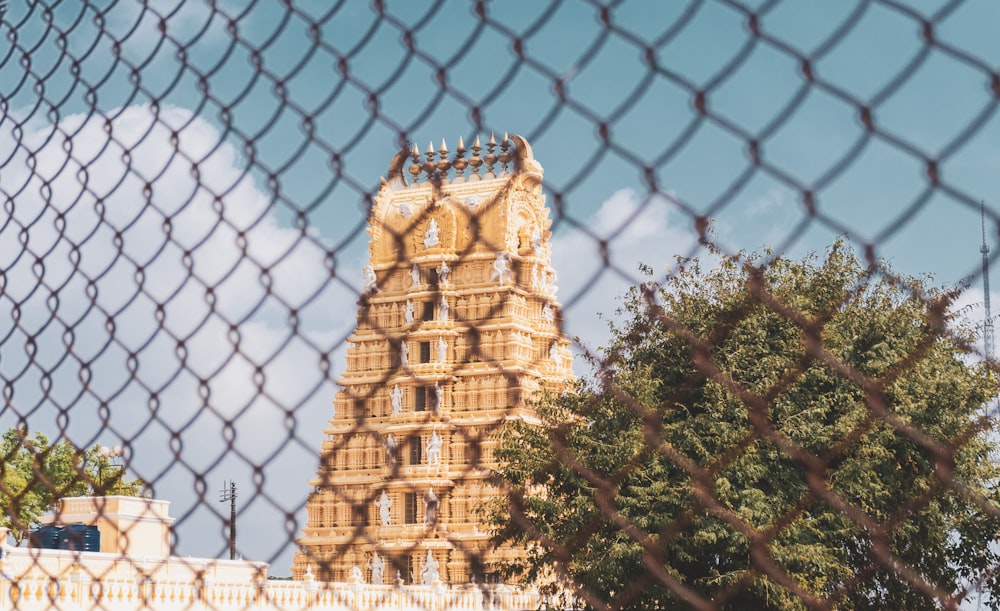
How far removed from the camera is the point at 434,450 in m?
28.1

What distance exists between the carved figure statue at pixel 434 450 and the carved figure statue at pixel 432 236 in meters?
4.59

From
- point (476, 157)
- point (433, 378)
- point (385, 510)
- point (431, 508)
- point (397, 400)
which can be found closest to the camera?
point (476, 157)

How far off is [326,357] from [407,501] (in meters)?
26.9

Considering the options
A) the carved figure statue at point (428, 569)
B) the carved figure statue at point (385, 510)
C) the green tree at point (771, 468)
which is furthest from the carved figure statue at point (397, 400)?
the green tree at point (771, 468)

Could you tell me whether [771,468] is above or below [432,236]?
below

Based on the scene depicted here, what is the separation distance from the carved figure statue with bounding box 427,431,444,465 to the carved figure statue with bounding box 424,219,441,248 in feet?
15.1

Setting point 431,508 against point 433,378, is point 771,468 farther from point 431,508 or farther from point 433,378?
point 433,378

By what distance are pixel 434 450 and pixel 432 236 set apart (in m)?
5.12

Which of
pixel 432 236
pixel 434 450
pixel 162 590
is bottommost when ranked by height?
pixel 162 590

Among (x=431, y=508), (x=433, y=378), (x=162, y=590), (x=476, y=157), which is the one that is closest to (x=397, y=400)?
(x=433, y=378)

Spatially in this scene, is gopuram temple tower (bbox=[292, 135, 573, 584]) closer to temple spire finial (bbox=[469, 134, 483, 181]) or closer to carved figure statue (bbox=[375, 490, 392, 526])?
carved figure statue (bbox=[375, 490, 392, 526])

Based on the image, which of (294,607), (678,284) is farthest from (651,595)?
(294,607)

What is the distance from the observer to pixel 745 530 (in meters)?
1.51

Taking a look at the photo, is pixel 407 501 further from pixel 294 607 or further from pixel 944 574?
pixel 944 574
